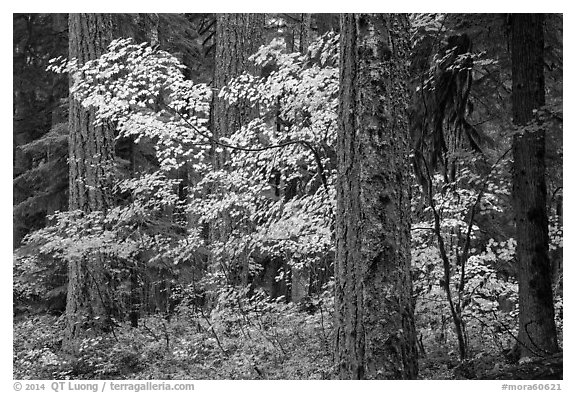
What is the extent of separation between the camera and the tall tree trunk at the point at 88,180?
8.62 metres

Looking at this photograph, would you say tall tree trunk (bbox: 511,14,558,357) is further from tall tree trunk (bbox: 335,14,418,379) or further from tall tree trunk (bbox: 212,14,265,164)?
tall tree trunk (bbox: 212,14,265,164)

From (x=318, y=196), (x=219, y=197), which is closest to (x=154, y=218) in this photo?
(x=219, y=197)

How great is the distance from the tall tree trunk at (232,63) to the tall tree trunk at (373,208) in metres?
5.71

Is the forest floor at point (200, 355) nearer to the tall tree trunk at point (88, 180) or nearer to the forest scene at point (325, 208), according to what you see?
the forest scene at point (325, 208)

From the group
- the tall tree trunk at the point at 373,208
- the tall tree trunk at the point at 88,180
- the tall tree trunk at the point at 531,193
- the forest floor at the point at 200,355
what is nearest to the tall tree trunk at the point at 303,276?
the forest floor at the point at 200,355

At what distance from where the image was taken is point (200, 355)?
8.02 metres

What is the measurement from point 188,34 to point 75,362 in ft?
27.2

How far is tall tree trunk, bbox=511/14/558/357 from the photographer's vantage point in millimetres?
6020

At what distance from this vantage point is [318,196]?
271 inches

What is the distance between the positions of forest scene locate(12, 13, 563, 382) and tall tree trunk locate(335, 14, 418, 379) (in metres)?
0.01

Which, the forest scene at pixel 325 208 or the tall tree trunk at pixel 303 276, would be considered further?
the tall tree trunk at pixel 303 276

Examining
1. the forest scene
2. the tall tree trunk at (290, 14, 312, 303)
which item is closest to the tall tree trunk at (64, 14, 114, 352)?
the forest scene
